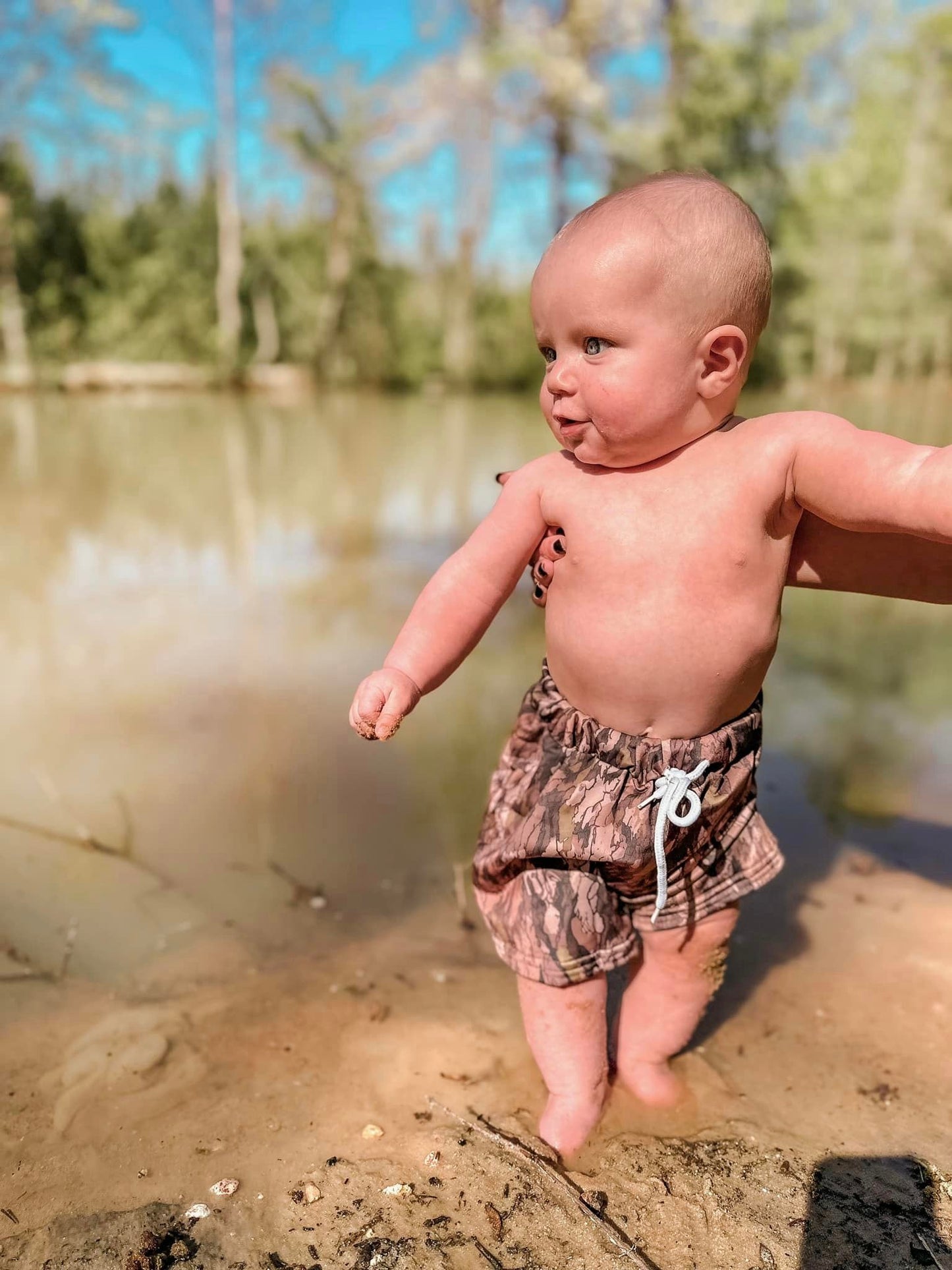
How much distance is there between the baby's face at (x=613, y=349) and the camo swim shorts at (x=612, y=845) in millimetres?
421

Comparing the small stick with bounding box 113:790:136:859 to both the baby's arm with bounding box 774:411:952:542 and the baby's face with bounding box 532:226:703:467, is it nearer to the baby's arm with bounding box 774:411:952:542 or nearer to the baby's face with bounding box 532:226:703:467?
the baby's face with bounding box 532:226:703:467

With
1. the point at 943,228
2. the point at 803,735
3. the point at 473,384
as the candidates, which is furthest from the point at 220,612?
the point at 943,228

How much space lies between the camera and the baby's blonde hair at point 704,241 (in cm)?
123

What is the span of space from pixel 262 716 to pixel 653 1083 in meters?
1.49

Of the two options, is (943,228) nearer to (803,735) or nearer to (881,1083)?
(803,735)

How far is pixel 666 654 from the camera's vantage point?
52.2 inches

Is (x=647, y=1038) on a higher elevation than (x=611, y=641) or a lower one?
lower

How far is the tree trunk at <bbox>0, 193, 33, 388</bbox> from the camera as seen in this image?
14.2m

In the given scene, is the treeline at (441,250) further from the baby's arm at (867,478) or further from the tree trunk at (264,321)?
the baby's arm at (867,478)

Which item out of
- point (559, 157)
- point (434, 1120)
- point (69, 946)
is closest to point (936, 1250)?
point (434, 1120)

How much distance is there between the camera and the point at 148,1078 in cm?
A: 136

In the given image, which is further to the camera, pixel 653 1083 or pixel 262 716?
pixel 262 716

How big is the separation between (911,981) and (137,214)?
18716 mm

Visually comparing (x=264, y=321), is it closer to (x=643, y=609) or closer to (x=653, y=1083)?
(x=643, y=609)
